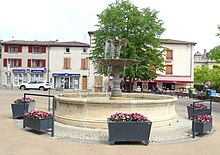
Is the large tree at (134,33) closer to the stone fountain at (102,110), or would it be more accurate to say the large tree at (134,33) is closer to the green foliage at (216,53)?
the green foliage at (216,53)

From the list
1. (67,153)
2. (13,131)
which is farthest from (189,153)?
(13,131)

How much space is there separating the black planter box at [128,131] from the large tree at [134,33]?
68.6 ft

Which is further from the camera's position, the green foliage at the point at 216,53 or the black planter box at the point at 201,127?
the green foliage at the point at 216,53

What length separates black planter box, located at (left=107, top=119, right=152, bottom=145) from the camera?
695 centimetres

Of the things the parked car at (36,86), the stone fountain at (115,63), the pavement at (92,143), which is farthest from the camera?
the parked car at (36,86)

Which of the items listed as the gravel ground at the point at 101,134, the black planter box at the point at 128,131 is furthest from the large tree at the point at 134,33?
the black planter box at the point at 128,131

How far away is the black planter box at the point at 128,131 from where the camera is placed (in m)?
6.95

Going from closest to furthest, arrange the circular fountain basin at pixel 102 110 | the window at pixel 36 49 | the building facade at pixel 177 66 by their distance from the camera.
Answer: the circular fountain basin at pixel 102 110 < the building facade at pixel 177 66 < the window at pixel 36 49

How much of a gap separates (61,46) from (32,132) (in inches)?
1605

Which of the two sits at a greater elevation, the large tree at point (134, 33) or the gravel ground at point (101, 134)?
the large tree at point (134, 33)

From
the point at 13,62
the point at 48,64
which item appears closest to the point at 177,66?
the point at 48,64

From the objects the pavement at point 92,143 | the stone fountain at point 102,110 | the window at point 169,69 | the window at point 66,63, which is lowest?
the pavement at point 92,143

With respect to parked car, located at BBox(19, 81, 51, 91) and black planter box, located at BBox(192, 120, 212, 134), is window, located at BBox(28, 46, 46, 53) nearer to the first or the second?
parked car, located at BBox(19, 81, 51, 91)

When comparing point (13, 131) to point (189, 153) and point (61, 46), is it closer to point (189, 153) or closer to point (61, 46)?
point (189, 153)
